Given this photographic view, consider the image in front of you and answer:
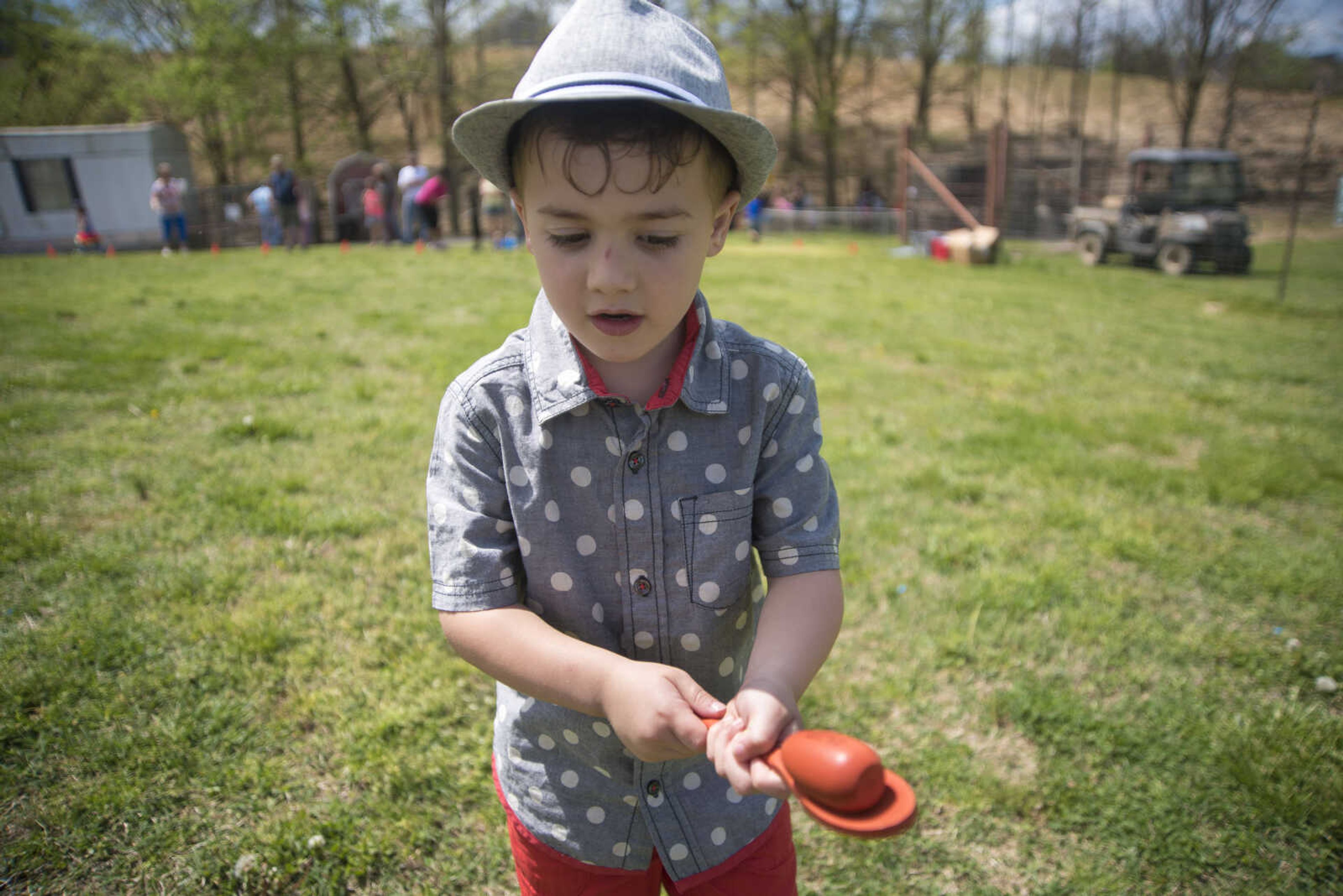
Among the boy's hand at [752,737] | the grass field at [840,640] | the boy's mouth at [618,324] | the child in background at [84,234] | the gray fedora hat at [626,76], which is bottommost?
the grass field at [840,640]

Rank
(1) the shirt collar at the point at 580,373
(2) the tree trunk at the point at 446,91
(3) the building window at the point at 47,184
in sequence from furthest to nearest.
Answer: (2) the tree trunk at the point at 446,91 < (3) the building window at the point at 47,184 < (1) the shirt collar at the point at 580,373

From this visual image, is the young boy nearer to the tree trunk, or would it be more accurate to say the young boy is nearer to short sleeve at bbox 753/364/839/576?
short sleeve at bbox 753/364/839/576

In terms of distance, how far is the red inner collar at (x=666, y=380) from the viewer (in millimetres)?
1270

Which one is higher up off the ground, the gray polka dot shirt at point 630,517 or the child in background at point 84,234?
the child in background at point 84,234

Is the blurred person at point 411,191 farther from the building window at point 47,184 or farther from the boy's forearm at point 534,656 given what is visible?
the boy's forearm at point 534,656

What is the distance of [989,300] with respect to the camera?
10.4 meters

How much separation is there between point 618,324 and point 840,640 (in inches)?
81.8

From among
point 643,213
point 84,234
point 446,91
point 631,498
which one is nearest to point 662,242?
point 643,213

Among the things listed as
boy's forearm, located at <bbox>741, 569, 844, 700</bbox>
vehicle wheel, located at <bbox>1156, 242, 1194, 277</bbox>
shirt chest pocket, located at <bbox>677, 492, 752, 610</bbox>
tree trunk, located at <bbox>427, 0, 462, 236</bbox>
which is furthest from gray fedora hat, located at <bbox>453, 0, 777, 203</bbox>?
tree trunk, located at <bbox>427, 0, 462, 236</bbox>

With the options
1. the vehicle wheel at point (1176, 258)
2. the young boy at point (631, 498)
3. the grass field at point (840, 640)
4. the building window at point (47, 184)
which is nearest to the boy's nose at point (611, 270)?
the young boy at point (631, 498)

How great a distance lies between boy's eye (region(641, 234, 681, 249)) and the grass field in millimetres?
1624

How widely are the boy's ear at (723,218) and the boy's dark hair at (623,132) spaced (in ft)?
0.45

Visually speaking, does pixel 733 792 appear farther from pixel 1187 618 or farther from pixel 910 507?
pixel 910 507

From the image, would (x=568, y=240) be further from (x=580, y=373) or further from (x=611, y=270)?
(x=580, y=373)
